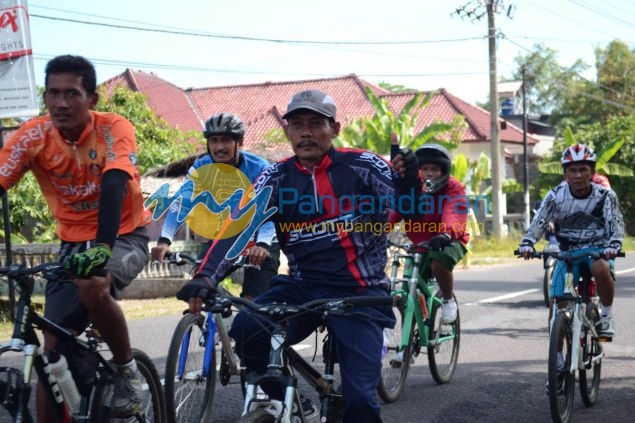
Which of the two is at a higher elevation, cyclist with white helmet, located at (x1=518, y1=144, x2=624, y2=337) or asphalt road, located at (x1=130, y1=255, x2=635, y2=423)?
cyclist with white helmet, located at (x1=518, y1=144, x2=624, y2=337)

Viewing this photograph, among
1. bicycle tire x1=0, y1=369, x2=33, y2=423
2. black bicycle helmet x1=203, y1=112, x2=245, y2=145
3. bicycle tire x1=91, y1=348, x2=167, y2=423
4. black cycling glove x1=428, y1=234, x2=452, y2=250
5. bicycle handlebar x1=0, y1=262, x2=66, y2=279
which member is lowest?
bicycle tire x1=91, y1=348, x2=167, y2=423

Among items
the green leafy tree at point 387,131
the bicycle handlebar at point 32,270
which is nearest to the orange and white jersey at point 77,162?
the bicycle handlebar at point 32,270

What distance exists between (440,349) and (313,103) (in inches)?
164

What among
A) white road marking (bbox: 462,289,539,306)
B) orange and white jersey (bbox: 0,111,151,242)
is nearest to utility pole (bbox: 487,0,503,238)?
white road marking (bbox: 462,289,539,306)

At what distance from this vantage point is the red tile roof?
4784cm

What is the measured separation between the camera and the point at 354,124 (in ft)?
94.7

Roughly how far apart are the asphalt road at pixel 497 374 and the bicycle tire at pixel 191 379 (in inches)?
13.2

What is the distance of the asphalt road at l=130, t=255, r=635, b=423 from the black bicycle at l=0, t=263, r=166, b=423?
1522 mm

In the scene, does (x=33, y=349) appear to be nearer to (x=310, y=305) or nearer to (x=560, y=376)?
(x=310, y=305)

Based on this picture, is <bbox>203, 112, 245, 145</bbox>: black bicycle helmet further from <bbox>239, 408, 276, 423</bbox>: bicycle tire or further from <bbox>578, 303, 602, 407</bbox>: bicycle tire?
<bbox>239, 408, 276, 423</bbox>: bicycle tire

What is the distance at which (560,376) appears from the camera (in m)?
6.47

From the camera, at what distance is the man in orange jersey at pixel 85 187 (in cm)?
444

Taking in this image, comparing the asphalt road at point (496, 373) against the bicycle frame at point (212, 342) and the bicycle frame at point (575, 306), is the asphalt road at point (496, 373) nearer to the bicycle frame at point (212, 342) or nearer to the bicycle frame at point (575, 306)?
the bicycle frame at point (212, 342)

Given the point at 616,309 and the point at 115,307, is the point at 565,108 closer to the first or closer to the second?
the point at 616,309
